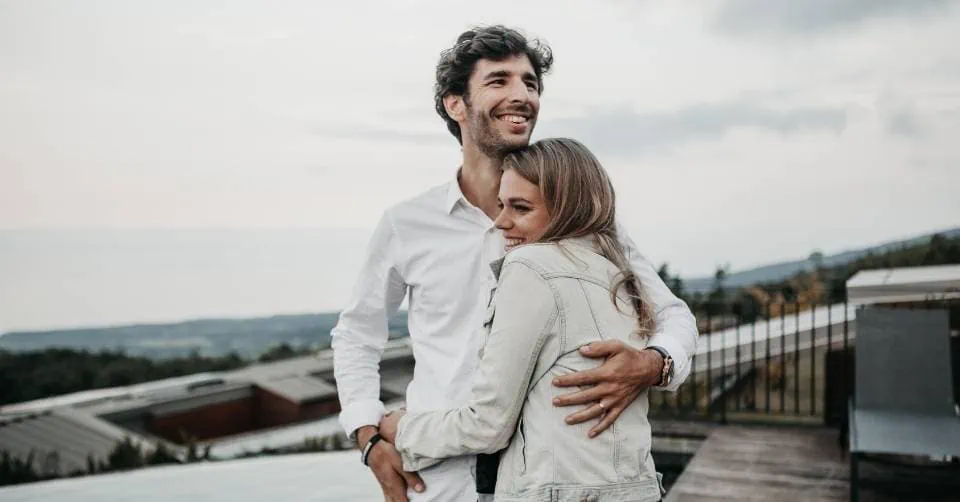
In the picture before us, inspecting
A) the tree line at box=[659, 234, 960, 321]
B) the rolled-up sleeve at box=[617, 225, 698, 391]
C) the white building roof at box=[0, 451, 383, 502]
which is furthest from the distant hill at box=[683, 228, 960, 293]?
the rolled-up sleeve at box=[617, 225, 698, 391]

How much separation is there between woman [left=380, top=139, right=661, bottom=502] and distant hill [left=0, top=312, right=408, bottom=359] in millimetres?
3975

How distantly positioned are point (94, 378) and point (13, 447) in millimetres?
740

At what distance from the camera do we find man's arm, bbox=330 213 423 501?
1.38 meters

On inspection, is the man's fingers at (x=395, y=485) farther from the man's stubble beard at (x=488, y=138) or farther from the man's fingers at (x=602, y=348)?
the man's stubble beard at (x=488, y=138)

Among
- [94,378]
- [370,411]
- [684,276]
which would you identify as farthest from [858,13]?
[370,411]

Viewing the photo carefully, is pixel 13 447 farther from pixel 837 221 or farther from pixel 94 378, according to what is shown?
pixel 837 221

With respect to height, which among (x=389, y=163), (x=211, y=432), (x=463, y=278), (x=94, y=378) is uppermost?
(x=389, y=163)

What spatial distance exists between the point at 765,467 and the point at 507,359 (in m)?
3.57

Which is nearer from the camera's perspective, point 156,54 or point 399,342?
point 156,54

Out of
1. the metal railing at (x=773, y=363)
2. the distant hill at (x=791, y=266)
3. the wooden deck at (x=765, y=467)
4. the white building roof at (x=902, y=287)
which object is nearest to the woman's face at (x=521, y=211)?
the wooden deck at (x=765, y=467)

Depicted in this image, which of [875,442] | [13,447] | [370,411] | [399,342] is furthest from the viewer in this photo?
[399,342]

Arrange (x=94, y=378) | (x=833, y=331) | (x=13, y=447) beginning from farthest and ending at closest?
1. (x=833, y=331)
2. (x=94, y=378)
3. (x=13, y=447)

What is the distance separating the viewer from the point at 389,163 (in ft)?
19.8

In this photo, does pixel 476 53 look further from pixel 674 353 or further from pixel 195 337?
pixel 195 337
